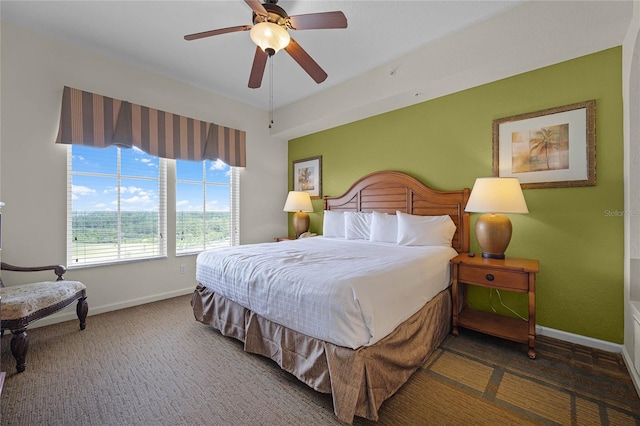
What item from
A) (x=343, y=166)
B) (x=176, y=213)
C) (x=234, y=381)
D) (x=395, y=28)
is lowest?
(x=234, y=381)

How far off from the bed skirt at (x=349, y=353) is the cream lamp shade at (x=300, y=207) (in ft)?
6.82

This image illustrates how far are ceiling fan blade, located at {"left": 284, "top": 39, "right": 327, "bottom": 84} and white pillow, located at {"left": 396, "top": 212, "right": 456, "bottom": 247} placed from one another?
1.83 metres

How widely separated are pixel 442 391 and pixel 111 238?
12.3ft

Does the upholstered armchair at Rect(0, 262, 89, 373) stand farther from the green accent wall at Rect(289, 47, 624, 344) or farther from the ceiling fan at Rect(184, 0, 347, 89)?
the green accent wall at Rect(289, 47, 624, 344)

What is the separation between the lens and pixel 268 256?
233cm

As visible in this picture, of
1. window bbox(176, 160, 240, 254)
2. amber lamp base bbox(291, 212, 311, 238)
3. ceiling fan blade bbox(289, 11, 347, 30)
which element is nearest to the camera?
ceiling fan blade bbox(289, 11, 347, 30)

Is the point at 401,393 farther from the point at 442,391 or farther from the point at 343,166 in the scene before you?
the point at 343,166

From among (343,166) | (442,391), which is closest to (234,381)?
(442,391)

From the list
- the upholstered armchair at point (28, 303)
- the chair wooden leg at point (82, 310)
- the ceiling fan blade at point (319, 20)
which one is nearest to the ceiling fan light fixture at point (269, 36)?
the ceiling fan blade at point (319, 20)

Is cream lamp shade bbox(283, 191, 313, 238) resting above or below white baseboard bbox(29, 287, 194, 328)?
above

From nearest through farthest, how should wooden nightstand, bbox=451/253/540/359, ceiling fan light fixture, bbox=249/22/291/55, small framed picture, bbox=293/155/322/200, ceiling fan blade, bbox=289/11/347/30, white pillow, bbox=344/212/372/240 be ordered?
1. ceiling fan blade, bbox=289/11/347/30
2. ceiling fan light fixture, bbox=249/22/291/55
3. wooden nightstand, bbox=451/253/540/359
4. white pillow, bbox=344/212/372/240
5. small framed picture, bbox=293/155/322/200

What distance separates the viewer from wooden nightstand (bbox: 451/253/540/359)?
209 cm

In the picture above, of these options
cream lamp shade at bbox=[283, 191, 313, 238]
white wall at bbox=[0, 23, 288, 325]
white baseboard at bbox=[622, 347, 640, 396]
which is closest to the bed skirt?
white baseboard at bbox=[622, 347, 640, 396]

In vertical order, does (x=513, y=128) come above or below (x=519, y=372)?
above
